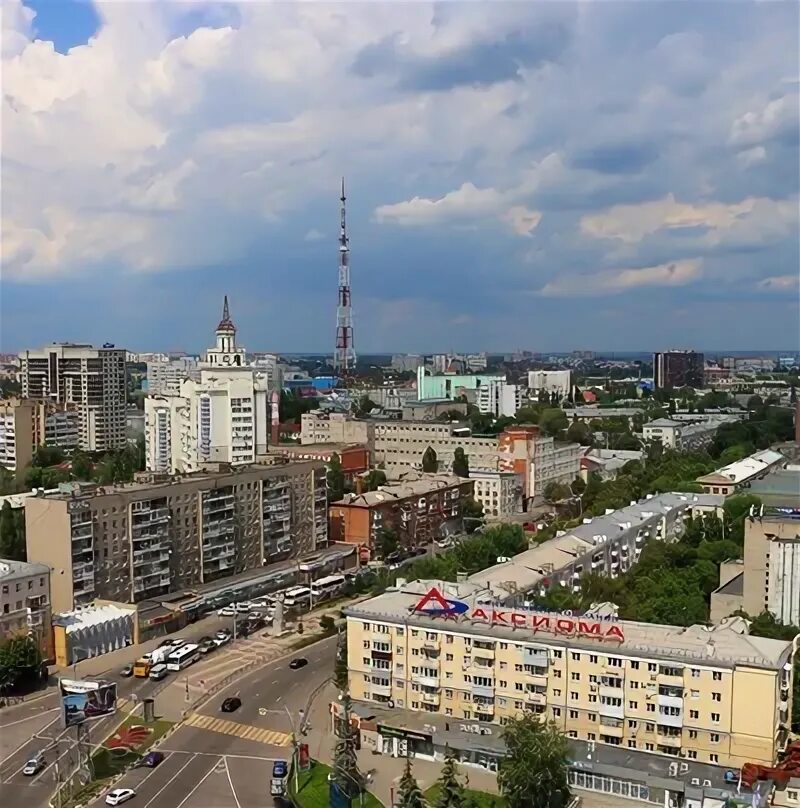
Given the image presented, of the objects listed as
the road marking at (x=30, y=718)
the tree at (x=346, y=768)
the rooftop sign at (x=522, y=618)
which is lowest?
the road marking at (x=30, y=718)

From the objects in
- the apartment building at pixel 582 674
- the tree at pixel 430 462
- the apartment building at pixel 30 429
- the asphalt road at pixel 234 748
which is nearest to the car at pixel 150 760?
the asphalt road at pixel 234 748

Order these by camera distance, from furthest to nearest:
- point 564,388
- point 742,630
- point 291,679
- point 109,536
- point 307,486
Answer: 1. point 564,388
2. point 307,486
3. point 109,536
4. point 291,679
5. point 742,630

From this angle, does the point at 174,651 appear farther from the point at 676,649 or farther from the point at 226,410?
the point at 226,410

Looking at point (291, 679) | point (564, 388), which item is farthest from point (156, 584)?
point (564, 388)

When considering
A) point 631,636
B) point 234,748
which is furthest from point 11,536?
point 631,636

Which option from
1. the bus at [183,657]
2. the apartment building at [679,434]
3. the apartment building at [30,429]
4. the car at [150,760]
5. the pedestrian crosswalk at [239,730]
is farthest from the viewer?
the apartment building at [679,434]

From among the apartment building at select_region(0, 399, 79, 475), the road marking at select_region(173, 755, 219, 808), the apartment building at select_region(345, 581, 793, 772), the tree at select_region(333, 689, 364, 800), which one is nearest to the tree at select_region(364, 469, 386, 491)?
the apartment building at select_region(0, 399, 79, 475)

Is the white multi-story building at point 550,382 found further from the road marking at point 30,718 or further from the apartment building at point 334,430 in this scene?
the road marking at point 30,718

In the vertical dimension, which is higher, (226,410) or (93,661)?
(226,410)
